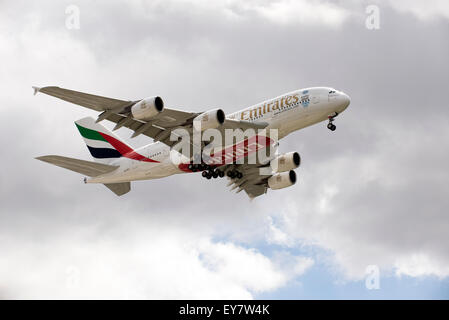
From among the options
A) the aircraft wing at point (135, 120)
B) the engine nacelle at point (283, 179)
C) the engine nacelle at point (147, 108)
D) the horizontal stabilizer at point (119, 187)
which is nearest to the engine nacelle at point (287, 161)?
the engine nacelle at point (283, 179)

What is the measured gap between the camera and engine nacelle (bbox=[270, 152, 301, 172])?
180 ft

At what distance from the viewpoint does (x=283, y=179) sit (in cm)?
5862

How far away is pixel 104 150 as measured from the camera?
2299 inches

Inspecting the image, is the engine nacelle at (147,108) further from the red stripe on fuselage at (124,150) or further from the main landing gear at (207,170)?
the red stripe on fuselage at (124,150)

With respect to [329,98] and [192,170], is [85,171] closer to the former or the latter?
[192,170]

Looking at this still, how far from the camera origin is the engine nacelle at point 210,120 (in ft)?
156

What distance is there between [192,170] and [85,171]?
8.74 m

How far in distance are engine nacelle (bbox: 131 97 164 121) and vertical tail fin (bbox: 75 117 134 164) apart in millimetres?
11284

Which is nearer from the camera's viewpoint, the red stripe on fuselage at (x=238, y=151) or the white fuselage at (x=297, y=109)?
the white fuselage at (x=297, y=109)

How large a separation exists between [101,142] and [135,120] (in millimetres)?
10291

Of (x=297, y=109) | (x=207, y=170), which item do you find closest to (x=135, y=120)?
(x=207, y=170)

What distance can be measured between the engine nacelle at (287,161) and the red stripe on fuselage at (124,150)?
988 cm

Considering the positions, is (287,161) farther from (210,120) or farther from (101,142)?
(101,142)

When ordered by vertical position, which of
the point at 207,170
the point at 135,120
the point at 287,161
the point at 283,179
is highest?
the point at 135,120
